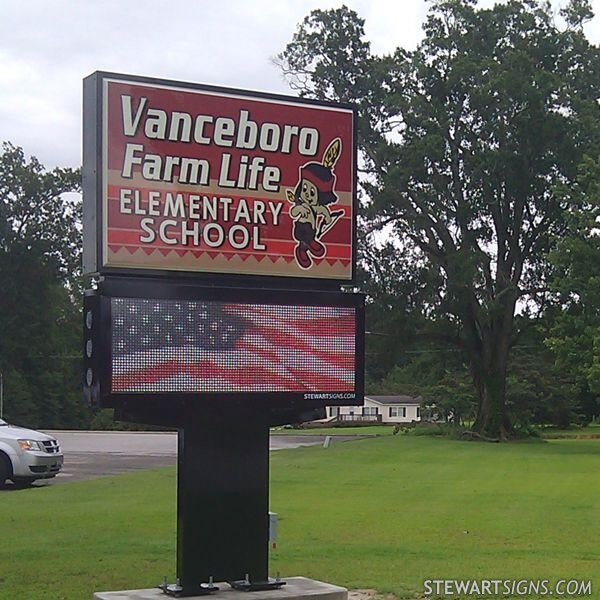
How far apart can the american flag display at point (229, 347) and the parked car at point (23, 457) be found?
39.1 feet

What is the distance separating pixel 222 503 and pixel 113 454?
22.6 metres

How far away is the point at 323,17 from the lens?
4784 centimetres

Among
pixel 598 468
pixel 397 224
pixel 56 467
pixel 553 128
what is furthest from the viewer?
pixel 397 224

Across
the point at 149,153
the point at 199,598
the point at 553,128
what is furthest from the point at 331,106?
the point at 553,128

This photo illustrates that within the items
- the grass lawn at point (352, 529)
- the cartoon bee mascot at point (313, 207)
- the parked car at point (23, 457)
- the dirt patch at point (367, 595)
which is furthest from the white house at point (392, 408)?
the cartoon bee mascot at point (313, 207)

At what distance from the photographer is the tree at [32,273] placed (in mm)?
71125

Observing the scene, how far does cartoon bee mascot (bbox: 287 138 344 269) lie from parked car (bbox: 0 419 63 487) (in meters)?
11.9

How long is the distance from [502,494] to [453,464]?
8.70 meters

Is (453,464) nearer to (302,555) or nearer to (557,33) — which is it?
(302,555)

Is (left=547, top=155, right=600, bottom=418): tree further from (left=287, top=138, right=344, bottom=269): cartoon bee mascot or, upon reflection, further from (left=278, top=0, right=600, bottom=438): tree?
(left=287, top=138, right=344, bottom=269): cartoon bee mascot

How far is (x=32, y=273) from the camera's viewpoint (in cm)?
7188

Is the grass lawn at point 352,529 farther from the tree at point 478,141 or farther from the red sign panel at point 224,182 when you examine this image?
the tree at point 478,141

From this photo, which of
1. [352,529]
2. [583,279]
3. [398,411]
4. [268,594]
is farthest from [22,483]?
[398,411]

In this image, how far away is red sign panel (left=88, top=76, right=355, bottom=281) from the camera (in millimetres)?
9469
